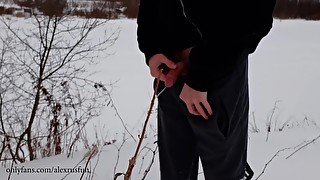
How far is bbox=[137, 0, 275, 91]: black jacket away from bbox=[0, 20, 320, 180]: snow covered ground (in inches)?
40.5

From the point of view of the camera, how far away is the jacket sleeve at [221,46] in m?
0.84

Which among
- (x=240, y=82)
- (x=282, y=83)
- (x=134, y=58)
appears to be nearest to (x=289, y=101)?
(x=282, y=83)

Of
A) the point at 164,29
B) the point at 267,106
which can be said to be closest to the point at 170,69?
the point at 164,29

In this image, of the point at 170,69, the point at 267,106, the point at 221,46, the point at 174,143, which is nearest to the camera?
the point at 221,46

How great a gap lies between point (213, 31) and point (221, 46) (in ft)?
0.13

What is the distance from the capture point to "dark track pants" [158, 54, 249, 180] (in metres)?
0.96

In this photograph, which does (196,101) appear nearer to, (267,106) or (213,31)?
(213,31)

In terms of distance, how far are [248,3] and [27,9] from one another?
12.1 ft

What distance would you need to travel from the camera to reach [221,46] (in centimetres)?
84

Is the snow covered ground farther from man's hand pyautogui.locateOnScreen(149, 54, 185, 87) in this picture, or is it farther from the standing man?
man's hand pyautogui.locateOnScreen(149, 54, 185, 87)

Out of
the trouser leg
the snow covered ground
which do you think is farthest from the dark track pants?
the snow covered ground

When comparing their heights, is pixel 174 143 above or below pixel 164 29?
below

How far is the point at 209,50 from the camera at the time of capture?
33.3 inches

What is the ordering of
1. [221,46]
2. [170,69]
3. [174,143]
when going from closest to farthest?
[221,46] < [170,69] < [174,143]
